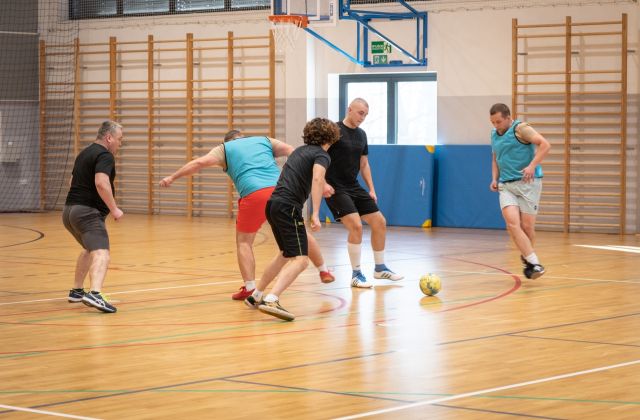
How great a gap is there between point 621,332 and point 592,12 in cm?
1057

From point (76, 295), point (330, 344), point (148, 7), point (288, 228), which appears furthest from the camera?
point (148, 7)

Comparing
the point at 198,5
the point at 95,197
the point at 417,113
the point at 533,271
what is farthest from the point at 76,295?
the point at 198,5

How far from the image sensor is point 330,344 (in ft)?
23.1

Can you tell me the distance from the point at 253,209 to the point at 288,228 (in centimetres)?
85

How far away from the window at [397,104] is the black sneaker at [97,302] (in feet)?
37.2

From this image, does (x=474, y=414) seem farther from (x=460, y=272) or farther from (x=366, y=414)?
(x=460, y=272)

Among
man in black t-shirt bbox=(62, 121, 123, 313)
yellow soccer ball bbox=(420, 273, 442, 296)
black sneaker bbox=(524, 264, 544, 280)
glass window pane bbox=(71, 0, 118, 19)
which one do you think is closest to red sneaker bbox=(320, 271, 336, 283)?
yellow soccer ball bbox=(420, 273, 442, 296)

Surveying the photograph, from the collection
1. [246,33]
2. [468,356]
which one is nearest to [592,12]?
[246,33]

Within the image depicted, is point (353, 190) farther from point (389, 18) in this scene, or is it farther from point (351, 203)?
point (389, 18)

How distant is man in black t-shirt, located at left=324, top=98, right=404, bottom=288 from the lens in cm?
1015

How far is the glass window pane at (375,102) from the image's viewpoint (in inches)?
779

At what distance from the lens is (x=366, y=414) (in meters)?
5.01

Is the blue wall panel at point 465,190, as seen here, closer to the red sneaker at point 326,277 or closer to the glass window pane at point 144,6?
the glass window pane at point 144,6

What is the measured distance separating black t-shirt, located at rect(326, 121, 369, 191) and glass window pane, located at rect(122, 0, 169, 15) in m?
12.3
